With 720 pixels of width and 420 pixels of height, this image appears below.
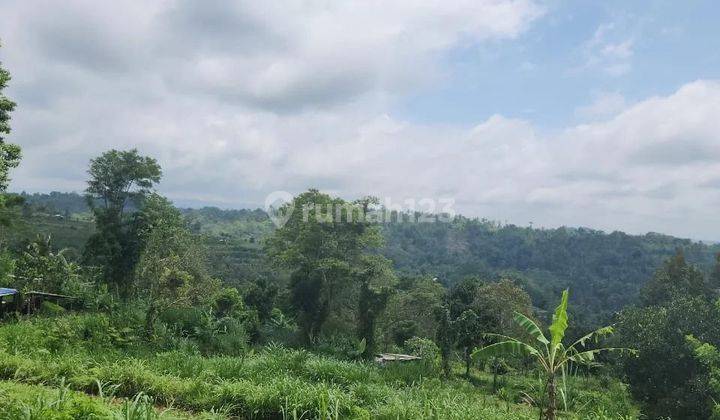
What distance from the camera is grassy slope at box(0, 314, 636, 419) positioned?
270 inches

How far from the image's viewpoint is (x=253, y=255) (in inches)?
2292

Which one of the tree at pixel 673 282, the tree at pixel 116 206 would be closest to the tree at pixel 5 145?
the tree at pixel 116 206

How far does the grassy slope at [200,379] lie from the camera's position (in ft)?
22.5

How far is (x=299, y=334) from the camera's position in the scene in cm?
2392

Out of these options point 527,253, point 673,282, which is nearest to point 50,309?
point 673,282

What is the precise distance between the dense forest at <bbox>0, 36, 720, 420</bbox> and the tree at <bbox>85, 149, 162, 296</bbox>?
0.24ft

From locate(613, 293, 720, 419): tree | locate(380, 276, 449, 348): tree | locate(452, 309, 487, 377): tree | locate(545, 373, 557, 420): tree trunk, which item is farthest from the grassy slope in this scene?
locate(380, 276, 449, 348): tree

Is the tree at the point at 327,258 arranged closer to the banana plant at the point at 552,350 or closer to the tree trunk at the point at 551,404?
the banana plant at the point at 552,350

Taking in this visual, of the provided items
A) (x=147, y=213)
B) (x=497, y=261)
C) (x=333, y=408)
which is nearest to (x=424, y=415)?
(x=333, y=408)

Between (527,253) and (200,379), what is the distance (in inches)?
4140

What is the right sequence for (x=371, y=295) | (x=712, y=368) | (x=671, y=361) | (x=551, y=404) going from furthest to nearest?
(x=371, y=295)
(x=671, y=361)
(x=712, y=368)
(x=551, y=404)

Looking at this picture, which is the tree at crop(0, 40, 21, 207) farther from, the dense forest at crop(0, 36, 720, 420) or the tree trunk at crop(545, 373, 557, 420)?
the tree trunk at crop(545, 373, 557, 420)

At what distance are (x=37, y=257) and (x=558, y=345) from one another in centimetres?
1997

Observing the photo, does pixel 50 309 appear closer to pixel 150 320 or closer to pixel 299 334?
pixel 150 320
